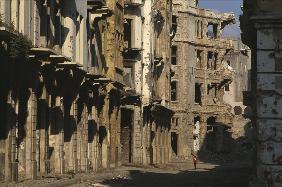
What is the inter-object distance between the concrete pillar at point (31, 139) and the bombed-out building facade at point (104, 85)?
0.04 metres

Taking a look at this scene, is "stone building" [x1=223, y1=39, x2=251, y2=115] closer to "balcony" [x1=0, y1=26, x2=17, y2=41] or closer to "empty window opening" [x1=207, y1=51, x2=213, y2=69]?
"empty window opening" [x1=207, y1=51, x2=213, y2=69]

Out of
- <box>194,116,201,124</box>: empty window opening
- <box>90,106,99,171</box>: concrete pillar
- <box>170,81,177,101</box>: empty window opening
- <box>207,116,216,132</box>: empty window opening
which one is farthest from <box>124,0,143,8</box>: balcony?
<box>207,116,216,132</box>: empty window opening

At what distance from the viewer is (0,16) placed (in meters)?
20.1

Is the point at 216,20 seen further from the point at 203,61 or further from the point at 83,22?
the point at 83,22

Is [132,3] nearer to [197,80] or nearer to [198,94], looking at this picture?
[197,80]

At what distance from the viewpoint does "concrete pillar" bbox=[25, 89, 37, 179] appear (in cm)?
2291

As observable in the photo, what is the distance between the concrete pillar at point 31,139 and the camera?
22906mm

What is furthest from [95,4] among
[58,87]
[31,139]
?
[31,139]

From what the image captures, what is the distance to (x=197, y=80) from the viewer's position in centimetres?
6362

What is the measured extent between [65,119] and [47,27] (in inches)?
195

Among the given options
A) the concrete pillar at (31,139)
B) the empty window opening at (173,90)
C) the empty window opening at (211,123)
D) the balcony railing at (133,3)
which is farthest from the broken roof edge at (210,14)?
the concrete pillar at (31,139)

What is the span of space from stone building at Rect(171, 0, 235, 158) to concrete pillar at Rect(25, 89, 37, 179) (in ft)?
125

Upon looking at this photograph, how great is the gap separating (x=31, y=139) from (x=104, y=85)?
37.8 ft

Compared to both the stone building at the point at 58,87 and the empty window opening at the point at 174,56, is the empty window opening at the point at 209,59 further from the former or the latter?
the stone building at the point at 58,87
